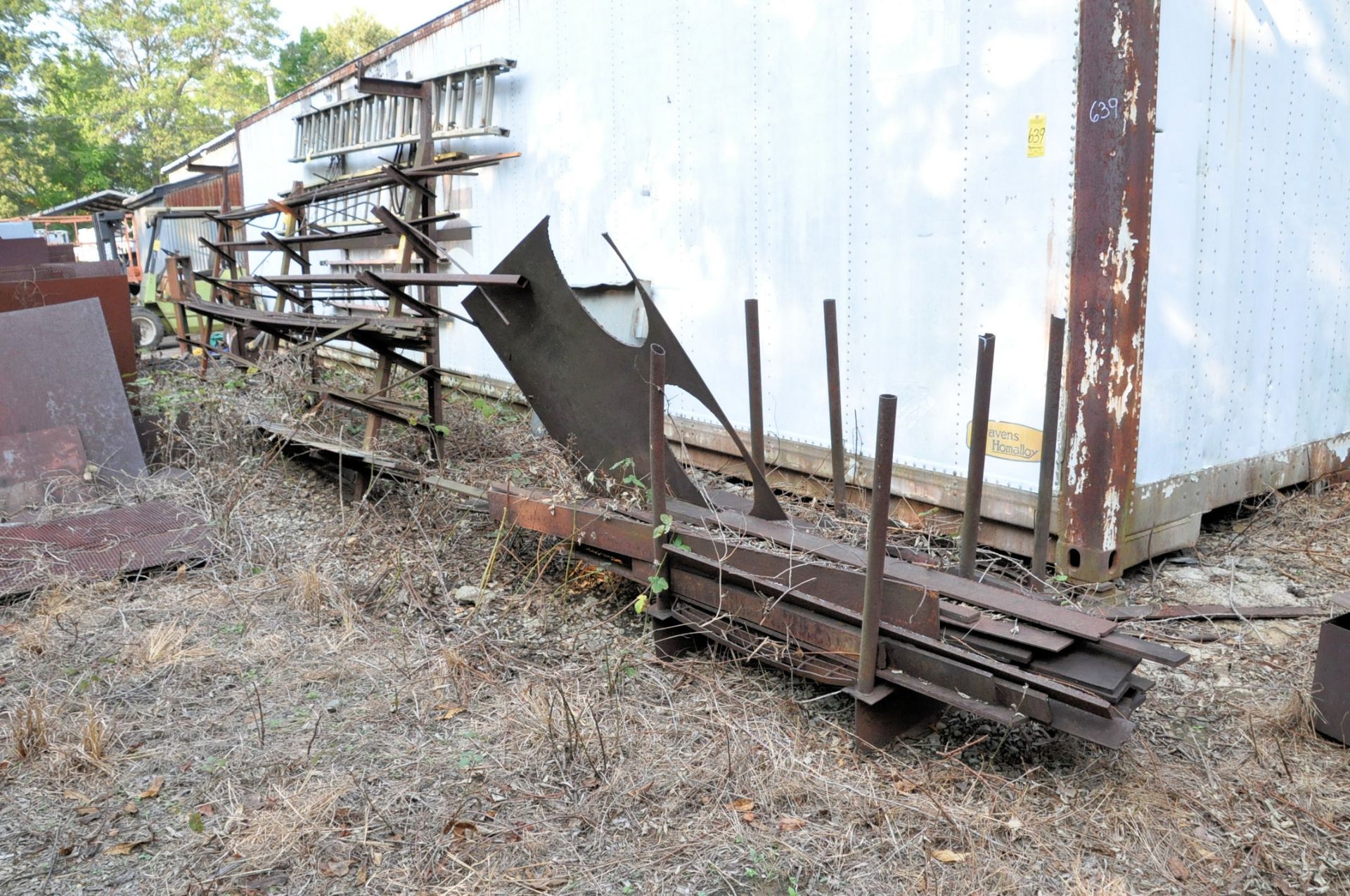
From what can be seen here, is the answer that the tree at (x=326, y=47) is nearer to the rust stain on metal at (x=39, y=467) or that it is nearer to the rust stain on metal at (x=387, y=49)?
the rust stain on metal at (x=387, y=49)

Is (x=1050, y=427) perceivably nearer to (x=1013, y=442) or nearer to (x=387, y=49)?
(x=1013, y=442)

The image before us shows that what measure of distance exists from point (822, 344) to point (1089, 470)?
166 cm

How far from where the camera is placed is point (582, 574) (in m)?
4.52

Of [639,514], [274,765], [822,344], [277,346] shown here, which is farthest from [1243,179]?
[277,346]

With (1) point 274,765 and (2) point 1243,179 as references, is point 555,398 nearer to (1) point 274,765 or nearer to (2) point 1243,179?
(1) point 274,765

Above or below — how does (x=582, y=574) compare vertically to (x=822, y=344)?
below

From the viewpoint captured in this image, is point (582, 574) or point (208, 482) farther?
point (208, 482)

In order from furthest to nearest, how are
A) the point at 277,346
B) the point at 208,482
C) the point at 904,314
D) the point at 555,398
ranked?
the point at 277,346 → the point at 208,482 → the point at 904,314 → the point at 555,398

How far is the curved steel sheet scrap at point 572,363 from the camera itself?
12.9 feet

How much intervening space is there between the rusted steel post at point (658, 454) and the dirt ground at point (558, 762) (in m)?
0.41

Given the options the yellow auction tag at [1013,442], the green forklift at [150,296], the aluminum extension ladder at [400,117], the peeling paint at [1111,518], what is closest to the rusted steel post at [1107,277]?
the peeling paint at [1111,518]

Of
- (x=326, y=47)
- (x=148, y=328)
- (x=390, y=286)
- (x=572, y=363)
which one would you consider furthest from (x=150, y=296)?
(x=326, y=47)

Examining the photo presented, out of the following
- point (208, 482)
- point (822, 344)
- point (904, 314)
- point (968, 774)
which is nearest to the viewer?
point (968, 774)

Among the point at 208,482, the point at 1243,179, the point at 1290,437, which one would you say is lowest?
the point at 208,482
